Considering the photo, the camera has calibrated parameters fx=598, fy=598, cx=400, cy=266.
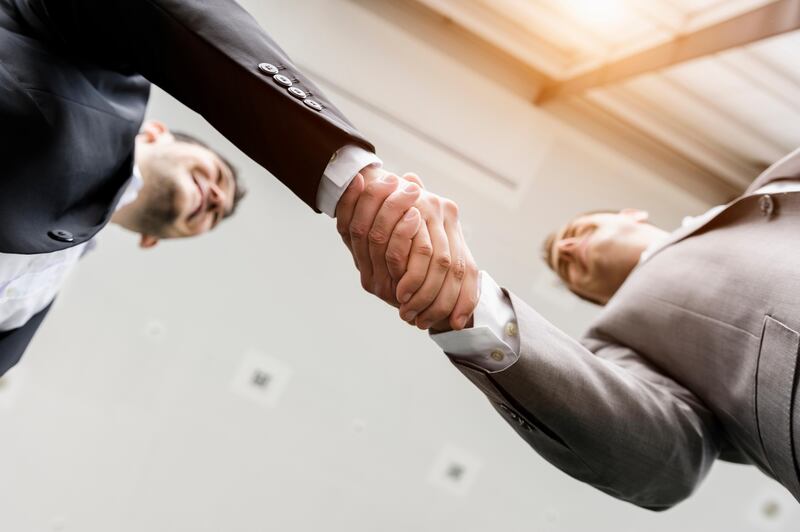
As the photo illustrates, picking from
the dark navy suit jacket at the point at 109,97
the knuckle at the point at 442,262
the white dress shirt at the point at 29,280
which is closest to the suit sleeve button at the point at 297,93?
the dark navy suit jacket at the point at 109,97

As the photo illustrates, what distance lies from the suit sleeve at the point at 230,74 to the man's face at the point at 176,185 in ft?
4.51

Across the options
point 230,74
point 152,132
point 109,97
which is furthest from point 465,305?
point 152,132

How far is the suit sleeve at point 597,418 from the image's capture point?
3.06 feet

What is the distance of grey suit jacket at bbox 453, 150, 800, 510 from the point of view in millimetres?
925

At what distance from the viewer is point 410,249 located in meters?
0.98

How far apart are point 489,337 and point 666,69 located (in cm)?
277

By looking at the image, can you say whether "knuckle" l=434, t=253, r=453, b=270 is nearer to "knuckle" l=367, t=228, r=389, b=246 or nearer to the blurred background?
"knuckle" l=367, t=228, r=389, b=246

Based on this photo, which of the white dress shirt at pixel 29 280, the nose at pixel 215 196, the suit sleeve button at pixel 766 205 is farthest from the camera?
the nose at pixel 215 196

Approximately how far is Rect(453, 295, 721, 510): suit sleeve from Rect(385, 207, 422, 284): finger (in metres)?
0.18

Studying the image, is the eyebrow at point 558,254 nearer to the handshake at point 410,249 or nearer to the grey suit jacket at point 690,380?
the grey suit jacket at point 690,380

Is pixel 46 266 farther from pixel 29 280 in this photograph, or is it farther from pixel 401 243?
pixel 401 243

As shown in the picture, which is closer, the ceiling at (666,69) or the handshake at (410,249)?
the handshake at (410,249)

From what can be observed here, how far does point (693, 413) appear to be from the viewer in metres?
1.10

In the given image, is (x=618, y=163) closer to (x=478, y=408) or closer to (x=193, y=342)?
(x=478, y=408)
